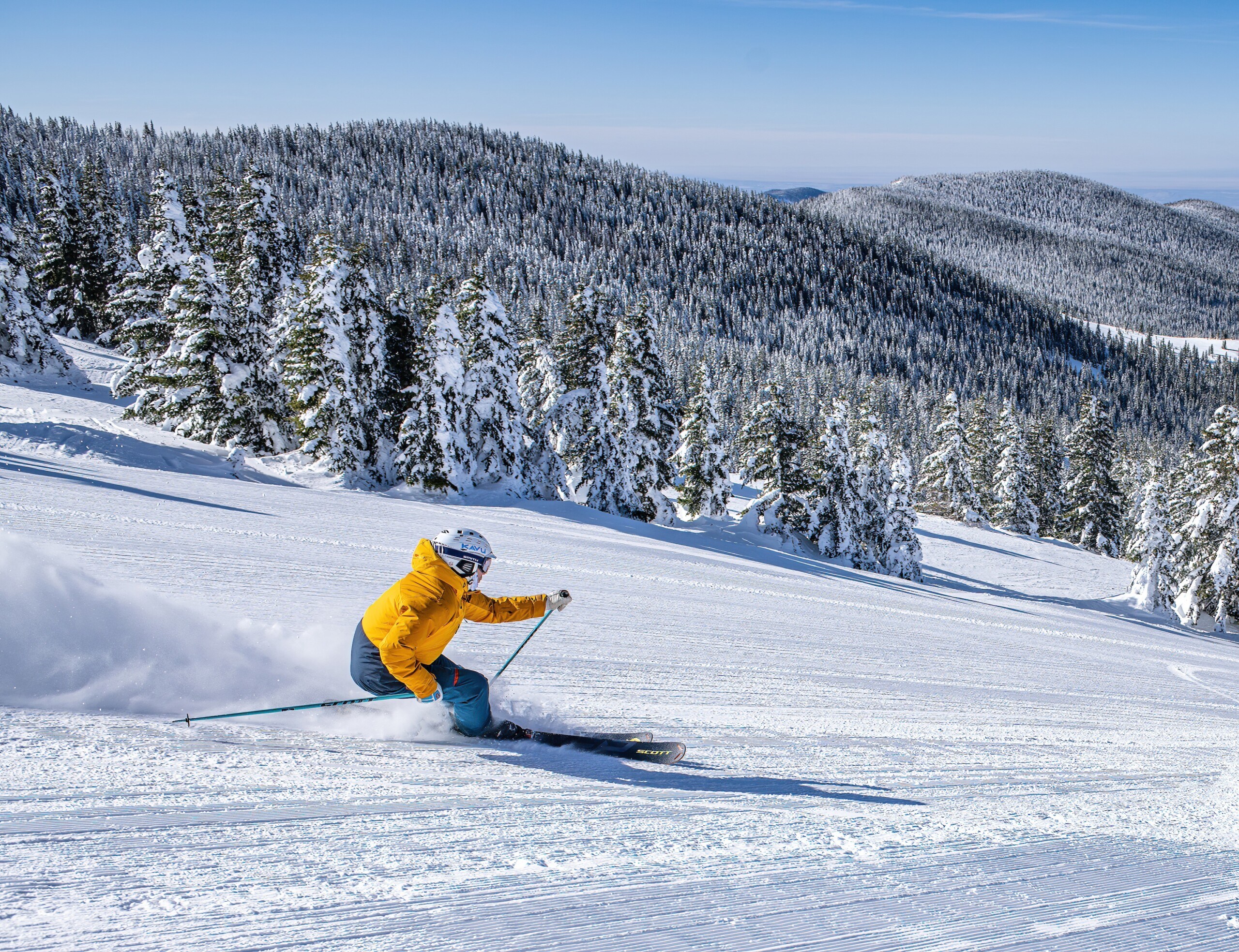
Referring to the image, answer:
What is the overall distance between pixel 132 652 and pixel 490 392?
17.2 m

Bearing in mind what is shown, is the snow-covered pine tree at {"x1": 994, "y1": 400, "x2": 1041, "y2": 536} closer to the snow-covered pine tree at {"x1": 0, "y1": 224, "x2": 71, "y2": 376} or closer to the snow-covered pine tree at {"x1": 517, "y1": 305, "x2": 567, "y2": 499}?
the snow-covered pine tree at {"x1": 517, "y1": 305, "x2": 567, "y2": 499}

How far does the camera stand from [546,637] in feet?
22.6

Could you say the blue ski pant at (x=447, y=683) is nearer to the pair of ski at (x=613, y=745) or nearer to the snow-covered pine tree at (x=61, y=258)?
the pair of ski at (x=613, y=745)

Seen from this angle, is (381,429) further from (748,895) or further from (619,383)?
(748,895)

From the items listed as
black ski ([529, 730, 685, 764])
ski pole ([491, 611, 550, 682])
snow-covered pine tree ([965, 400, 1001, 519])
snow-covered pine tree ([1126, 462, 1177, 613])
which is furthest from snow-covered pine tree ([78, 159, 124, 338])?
snow-covered pine tree ([965, 400, 1001, 519])

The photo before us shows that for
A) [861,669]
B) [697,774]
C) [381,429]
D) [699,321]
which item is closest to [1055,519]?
[381,429]

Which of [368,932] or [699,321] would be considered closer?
[368,932]

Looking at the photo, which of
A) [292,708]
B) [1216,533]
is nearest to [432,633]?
[292,708]

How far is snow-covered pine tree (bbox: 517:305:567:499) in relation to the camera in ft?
75.3

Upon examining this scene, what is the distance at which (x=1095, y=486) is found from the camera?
4822 centimetres

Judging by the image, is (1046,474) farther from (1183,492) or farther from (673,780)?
(673,780)

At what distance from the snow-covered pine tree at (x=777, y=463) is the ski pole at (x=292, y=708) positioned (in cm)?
2618

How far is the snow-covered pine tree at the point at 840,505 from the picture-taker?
2830 cm

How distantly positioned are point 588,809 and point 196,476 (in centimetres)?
1242
